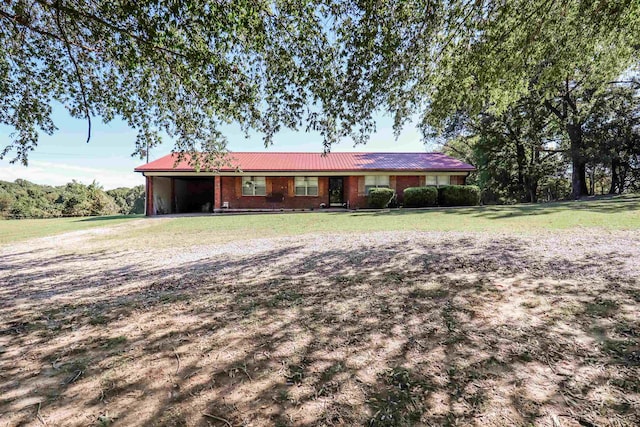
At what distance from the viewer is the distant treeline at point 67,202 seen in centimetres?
2811

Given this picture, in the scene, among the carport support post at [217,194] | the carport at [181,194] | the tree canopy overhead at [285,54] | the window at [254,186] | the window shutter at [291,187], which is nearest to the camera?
the tree canopy overhead at [285,54]

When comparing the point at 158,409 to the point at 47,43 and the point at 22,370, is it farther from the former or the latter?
the point at 47,43

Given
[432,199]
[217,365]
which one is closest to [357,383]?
[217,365]

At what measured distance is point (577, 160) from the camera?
2130cm

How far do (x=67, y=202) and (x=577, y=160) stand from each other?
41700 millimetres

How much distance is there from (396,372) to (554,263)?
4.17 m

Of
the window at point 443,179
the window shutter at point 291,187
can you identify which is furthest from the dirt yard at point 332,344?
the window at point 443,179

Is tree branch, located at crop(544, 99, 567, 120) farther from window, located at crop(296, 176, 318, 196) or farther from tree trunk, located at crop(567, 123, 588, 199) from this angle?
window, located at crop(296, 176, 318, 196)

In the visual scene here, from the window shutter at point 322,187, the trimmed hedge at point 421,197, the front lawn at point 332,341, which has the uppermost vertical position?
the window shutter at point 322,187

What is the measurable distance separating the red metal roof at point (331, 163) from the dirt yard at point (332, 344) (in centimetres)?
1424

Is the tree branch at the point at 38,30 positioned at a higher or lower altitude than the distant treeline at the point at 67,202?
higher

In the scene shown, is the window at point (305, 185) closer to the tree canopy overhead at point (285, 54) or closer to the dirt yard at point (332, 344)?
the tree canopy overhead at point (285, 54)

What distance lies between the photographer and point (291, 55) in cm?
587

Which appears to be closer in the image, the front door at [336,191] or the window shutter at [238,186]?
the window shutter at [238,186]
